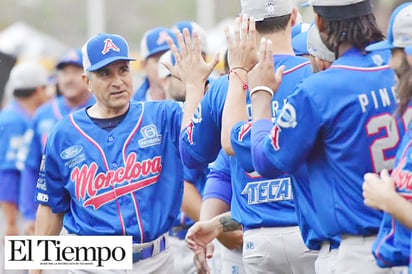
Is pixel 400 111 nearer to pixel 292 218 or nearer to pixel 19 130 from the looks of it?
pixel 292 218

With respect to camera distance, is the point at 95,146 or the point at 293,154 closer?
the point at 293,154

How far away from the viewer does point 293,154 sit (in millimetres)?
5945

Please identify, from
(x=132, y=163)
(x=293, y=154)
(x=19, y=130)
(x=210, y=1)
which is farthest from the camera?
(x=210, y=1)

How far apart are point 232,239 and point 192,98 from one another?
126 cm

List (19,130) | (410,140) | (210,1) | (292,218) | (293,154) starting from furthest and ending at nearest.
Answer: (210,1), (19,130), (292,218), (293,154), (410,140)

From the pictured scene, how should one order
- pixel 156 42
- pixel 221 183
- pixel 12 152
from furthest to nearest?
pixel 12 152 → pixel 156 42 → pixel 221 183

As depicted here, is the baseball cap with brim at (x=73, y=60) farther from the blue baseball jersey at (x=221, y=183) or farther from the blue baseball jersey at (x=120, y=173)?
the blue baseball jersey at (x=221, y=183)

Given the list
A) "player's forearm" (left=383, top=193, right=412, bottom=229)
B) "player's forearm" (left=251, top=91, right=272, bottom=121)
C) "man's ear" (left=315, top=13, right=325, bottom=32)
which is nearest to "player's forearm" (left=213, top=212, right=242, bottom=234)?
"player's forearm" (left=251, top=91, right=272, bottom=121)

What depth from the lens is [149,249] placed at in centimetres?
798

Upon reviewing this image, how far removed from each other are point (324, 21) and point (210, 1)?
23.2 metres

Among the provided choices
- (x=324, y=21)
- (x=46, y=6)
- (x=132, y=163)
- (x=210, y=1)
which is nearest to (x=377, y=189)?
(x=324, y=21)

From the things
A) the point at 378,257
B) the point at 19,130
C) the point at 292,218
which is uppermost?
the point at 19,130

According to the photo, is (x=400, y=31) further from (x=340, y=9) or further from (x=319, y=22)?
(x=319, y=22)

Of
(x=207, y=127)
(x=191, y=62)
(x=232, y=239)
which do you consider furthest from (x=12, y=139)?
(x=207, y=127)
